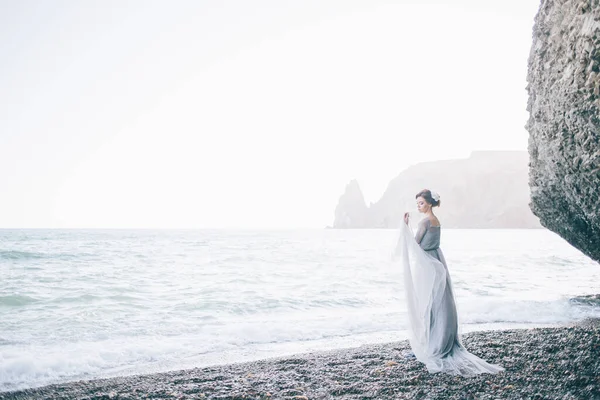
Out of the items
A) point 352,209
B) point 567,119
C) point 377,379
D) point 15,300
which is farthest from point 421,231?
point 352,209

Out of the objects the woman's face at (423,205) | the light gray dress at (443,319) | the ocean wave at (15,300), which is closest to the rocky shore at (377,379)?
the light gray dress at (443,319)

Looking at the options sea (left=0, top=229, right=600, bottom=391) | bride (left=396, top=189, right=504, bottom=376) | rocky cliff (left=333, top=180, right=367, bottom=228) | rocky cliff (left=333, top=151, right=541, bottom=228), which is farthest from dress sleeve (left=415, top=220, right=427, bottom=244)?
rocky cliff (left=333, top=180, right=367, bottom=228)

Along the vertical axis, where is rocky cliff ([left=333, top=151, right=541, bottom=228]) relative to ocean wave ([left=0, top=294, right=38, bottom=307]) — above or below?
above

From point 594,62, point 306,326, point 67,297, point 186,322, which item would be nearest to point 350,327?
point 306,326

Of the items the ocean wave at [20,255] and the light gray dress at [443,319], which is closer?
the light gray dress at [443,319]

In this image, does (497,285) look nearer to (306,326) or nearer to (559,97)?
(306,326)

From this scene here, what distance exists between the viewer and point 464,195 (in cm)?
10369

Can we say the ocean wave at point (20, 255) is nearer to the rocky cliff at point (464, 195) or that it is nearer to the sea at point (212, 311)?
the sea at point (212, 311)

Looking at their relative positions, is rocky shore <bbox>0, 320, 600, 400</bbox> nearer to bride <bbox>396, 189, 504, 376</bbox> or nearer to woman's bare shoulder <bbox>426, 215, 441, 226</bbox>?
bride <bbox>396, 189, 504, 376</bbox>

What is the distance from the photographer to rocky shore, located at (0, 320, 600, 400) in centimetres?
420

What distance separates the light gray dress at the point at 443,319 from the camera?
5.21 m

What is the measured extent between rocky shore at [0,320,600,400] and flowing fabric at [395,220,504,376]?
29 cm

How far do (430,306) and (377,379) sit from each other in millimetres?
1228

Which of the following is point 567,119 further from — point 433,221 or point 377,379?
point 377,379
